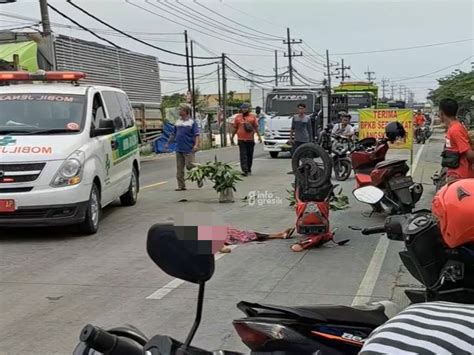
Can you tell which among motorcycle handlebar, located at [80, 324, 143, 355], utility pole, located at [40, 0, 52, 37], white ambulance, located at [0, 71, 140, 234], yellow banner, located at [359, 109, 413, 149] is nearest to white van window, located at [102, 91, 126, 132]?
white ambulance, located at [0, 71, 140, 234]

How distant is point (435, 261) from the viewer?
264 cm

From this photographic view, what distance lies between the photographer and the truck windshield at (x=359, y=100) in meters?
35.7

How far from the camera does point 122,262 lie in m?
7.27

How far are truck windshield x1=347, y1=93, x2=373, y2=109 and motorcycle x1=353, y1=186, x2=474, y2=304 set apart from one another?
33.5 meters

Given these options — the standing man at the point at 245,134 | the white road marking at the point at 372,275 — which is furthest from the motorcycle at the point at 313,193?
the standing man at the point at 245,134

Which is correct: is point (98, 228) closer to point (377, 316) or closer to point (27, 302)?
point (27, 302)

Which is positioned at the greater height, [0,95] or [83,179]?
[0,95]

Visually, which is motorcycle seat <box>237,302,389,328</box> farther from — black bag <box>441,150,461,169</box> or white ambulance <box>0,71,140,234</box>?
white ambulance <box>0,71,140,234</box>

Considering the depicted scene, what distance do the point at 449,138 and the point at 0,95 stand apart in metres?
6.28

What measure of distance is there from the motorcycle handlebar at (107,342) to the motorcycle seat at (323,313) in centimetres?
54

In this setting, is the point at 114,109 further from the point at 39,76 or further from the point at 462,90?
the point at 462,90

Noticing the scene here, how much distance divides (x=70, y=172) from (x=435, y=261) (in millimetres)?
6395

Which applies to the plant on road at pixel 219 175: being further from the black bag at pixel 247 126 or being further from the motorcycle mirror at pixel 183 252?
the motorcycle mirror at pixel 183 252

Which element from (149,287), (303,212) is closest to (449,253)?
(149,287)
